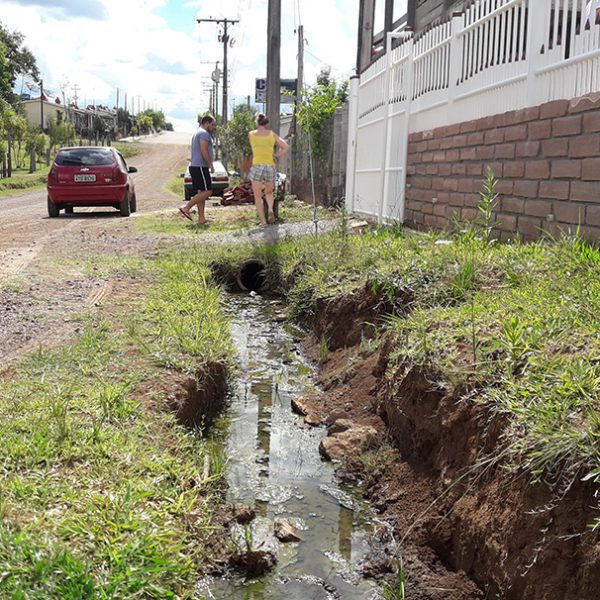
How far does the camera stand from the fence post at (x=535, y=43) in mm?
5621

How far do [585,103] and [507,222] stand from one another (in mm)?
1445

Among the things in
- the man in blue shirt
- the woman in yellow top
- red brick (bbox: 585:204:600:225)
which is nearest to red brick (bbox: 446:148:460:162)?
red brick (bbox: 585:204:600:225)

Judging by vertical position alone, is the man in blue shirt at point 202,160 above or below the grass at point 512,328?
above

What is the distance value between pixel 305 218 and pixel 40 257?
5.03 metres

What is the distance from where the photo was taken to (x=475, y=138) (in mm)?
6883

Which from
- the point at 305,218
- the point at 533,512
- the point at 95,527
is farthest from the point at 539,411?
the point at 305,218

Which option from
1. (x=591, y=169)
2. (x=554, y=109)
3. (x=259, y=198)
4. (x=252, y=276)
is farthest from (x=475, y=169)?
(x=259, y=198)

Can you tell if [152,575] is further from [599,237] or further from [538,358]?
[599,237]

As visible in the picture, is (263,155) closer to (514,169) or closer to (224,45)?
(514,169)

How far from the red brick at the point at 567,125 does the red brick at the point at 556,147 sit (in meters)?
0.05

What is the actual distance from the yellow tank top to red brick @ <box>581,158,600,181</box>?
6722mm

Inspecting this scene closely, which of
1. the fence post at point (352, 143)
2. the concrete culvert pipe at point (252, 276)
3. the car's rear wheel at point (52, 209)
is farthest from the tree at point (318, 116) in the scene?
the concrete culvert pipe at point (252, 276)

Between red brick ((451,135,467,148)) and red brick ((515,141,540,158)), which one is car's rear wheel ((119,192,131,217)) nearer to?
red brick ((451,135,467,148))

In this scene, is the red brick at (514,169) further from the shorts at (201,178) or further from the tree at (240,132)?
the tree at (240,132)
